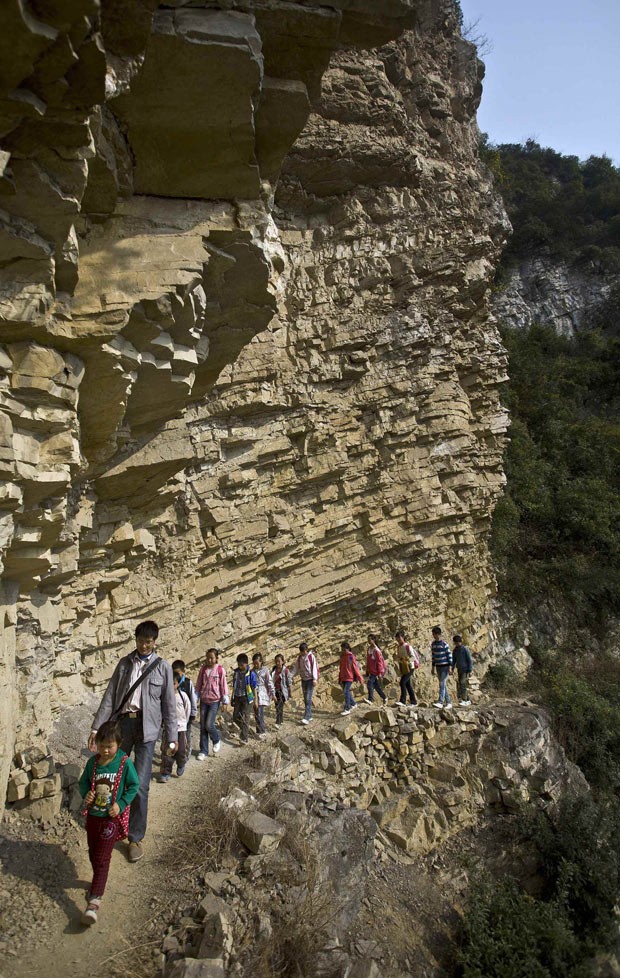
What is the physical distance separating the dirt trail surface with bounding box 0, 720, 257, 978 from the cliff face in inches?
39.1

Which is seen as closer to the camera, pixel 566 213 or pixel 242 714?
pixel 242 714

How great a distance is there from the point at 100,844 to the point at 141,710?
2.67ft

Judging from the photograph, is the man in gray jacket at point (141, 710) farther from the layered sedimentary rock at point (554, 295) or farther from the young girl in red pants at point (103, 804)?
the layered sedimentary rock at point (554, 295)

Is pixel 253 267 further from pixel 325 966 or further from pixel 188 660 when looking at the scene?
pixel 188 660

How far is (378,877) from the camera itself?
17.4 ft

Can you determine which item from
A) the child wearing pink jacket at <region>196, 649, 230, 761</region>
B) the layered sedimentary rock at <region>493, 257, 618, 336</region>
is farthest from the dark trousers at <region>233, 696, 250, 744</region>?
the layered sedimentary rock at <region>493, 257, 618, 336</region>

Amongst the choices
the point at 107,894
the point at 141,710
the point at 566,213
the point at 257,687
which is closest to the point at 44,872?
the point at 107,894

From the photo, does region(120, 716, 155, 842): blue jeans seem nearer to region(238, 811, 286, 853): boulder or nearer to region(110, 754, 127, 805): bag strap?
region(110, 754, 127, 805): bag strap

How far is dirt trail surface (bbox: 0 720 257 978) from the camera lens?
10.2ft

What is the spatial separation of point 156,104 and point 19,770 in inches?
207

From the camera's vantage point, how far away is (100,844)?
335cm

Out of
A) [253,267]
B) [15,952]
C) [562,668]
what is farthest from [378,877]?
[562,668]

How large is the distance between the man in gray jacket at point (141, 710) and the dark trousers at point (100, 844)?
518 mm

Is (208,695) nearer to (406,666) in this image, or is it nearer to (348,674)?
(348,674)
